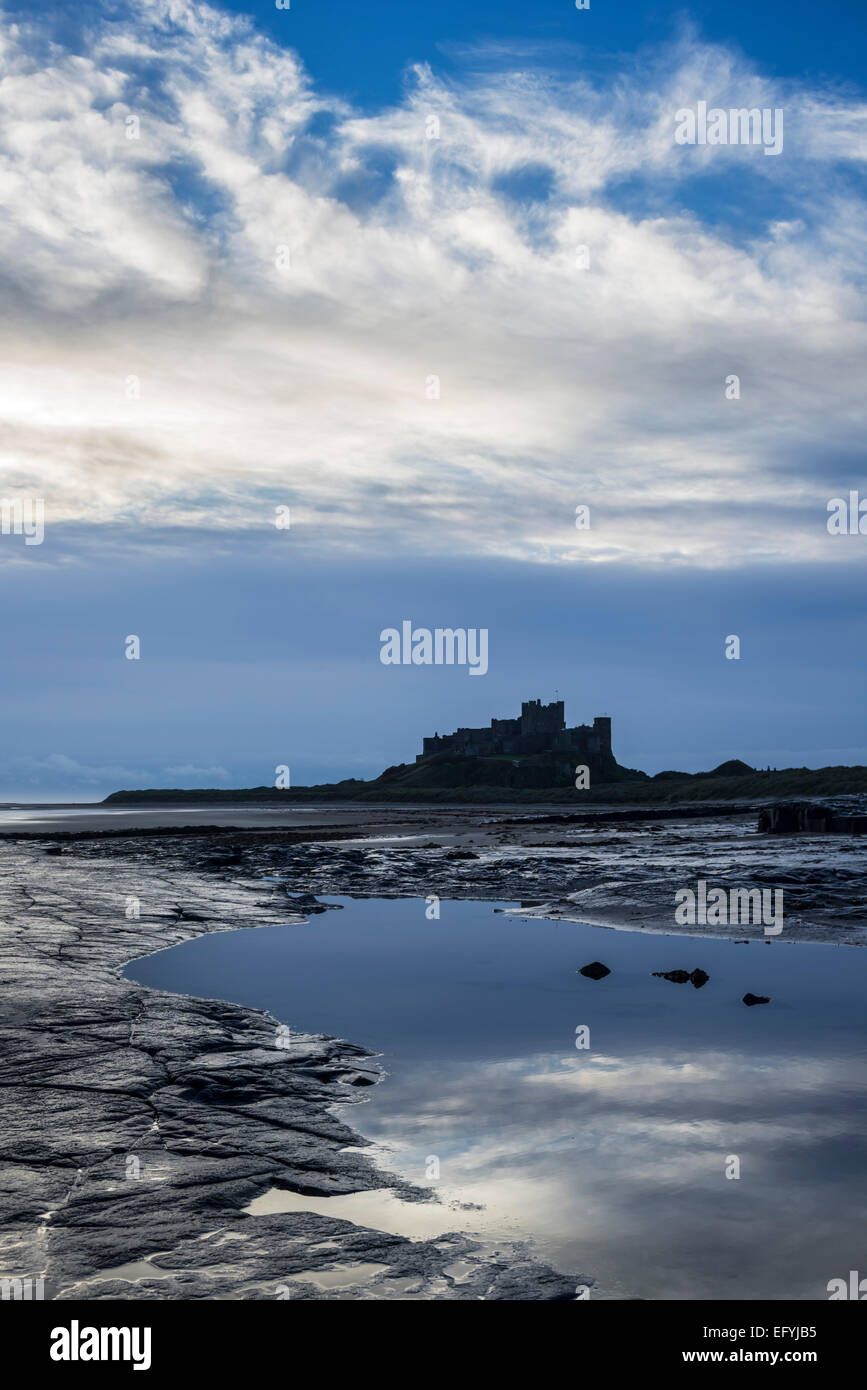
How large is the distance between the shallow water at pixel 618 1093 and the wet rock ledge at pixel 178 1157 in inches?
11.4

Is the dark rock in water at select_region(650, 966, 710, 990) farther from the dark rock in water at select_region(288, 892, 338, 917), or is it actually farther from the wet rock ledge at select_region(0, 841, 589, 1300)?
the dark rock in water at select_region(288, 892, 338, 917)

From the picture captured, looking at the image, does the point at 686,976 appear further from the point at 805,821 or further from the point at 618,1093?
the point at 805,821

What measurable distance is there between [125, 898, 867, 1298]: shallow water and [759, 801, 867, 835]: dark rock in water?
22.9m

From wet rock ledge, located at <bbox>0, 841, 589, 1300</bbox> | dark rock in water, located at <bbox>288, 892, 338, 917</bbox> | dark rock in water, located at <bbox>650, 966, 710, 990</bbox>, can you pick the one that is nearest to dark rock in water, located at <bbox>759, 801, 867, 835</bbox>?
dark rock in water, located at <bbox>288, 892, 338, 917</bbox>

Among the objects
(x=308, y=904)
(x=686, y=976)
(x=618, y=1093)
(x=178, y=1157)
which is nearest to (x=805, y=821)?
(x=308, y=904)

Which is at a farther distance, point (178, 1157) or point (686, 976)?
point (686, 976)

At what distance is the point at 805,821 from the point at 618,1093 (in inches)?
1254

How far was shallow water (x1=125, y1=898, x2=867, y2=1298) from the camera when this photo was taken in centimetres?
458

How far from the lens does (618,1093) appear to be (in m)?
6.83

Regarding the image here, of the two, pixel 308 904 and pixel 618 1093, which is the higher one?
pixel 618 1093

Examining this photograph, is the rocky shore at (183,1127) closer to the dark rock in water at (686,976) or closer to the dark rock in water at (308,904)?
the dark rock in water at (308,904)

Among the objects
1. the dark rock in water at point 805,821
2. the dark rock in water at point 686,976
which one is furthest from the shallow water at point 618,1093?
the dark rock in water at point 805,821
